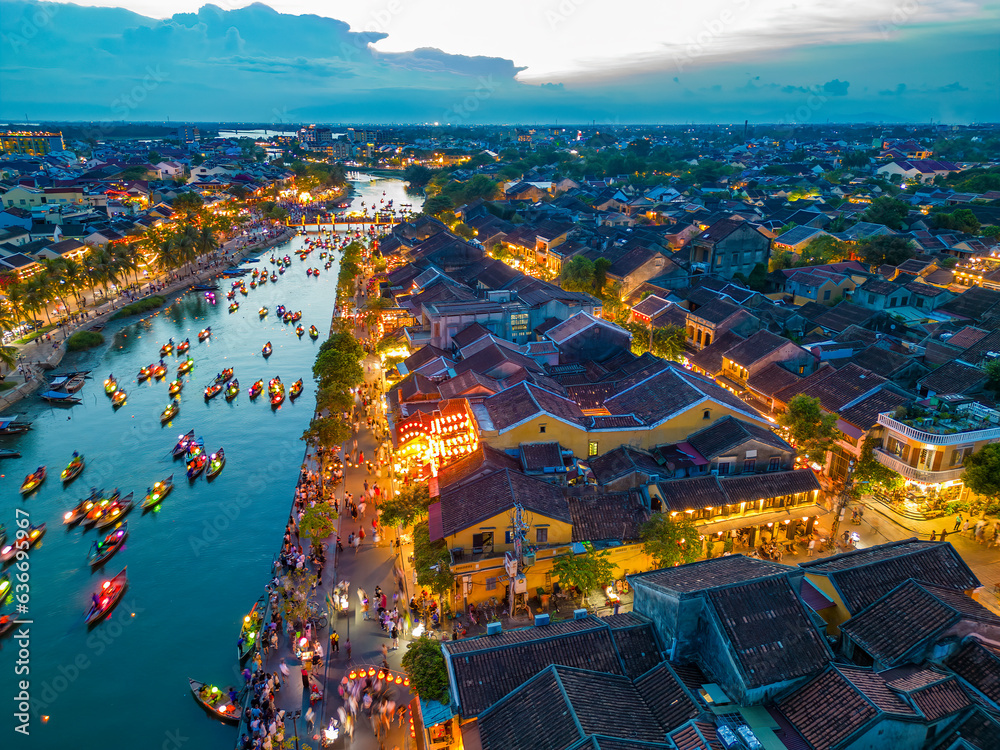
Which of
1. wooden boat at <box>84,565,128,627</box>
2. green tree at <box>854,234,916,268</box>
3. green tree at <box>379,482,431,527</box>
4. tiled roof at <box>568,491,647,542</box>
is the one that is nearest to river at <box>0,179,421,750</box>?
wooden boat at <box>84,565,128,627</box>

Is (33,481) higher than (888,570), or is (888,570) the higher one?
(888,570)

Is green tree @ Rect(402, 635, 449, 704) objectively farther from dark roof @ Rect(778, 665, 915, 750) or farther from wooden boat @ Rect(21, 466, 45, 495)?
wooden boat @ Rect(21, 466, 45, 495)

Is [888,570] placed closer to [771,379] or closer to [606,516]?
[606,516]

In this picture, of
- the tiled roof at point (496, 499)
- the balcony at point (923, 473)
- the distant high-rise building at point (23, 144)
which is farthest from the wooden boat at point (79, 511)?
the distant high-rise building at point (23, 144)

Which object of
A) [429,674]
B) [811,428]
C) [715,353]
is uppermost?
[811,428]

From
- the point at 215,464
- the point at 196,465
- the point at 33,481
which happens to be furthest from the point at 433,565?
the point at 33,481

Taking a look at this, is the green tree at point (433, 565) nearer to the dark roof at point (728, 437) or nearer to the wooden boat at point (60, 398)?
the dark roof at point (728, 437)
